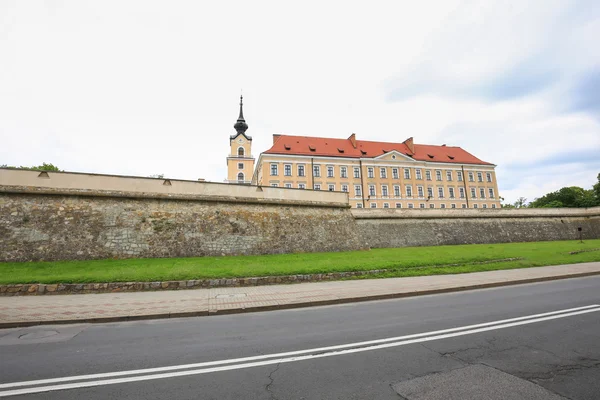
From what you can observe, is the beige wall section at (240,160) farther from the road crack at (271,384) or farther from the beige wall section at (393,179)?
the road crack at (271,384)

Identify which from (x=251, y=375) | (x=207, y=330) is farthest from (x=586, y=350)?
(x=207, y=330)

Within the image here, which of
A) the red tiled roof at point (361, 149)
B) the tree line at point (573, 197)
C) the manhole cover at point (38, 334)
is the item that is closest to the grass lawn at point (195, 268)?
the manhole cover at point (38, 334)

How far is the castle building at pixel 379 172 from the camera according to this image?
155ft

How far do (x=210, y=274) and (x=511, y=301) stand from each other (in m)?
10.9

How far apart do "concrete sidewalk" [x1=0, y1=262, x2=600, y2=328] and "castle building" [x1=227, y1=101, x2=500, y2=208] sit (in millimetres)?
34889

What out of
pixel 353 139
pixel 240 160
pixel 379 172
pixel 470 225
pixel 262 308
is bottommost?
pixel 262 308

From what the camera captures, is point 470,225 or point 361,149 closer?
point 470,225

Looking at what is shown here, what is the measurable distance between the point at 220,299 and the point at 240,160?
52464 mm

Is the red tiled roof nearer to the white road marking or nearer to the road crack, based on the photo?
the white road marking

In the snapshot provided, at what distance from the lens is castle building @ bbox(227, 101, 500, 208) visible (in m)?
47.3

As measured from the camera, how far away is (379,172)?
51.0 meters

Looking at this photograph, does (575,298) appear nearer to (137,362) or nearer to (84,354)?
(137,362)

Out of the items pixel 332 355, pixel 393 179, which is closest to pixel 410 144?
pixel 393 179

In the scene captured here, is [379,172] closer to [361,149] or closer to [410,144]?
[361,149]
